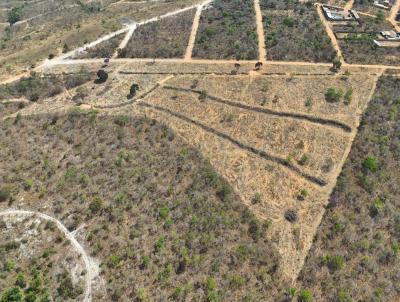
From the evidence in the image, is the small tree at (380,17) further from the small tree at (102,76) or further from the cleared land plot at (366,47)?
the small tree at (102,76)

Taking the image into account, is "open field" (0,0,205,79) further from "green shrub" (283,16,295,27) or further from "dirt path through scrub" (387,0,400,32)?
"dirt path through scrub" (387,0,400,32)

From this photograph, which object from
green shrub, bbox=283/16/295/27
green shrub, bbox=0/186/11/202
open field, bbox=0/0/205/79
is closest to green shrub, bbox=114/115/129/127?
green shrub, bbox=0/186/11/202

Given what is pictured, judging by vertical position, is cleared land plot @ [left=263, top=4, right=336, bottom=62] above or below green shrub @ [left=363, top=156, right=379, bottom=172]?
above

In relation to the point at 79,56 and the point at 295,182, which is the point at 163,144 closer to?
the point at 295,182

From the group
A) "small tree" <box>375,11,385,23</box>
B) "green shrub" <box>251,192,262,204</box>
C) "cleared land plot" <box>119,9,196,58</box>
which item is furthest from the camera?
"small tree" <box>375,11,385,23</box>

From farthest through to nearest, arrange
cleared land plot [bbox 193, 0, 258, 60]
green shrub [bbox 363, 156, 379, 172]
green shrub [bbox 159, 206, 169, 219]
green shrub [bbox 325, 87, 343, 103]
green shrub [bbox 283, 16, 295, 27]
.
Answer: green shrub [bbox 283, 16, 295, 27] < cleared land plot [bbox 193, 0, 258, 60] < green shrub [bbox 325, 87, 343, 103] < green shrub [bbox 363, 156, 379, 172] < green shrub [bbox 159, 206, 169, 219]

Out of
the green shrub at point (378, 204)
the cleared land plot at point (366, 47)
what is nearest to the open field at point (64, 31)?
the cleared land plot at point (366, 47)

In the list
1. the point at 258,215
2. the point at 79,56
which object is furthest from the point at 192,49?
the point at 258,215
